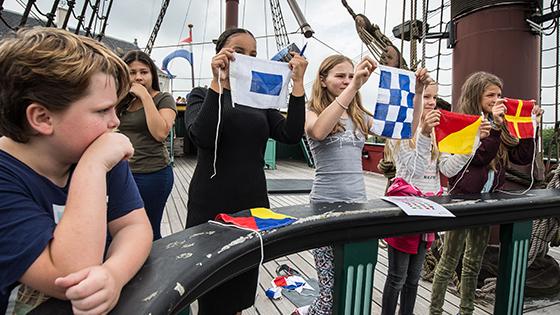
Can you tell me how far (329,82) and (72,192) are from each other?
4.29ft

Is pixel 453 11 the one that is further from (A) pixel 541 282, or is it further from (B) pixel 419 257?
(B) pixel 419 257

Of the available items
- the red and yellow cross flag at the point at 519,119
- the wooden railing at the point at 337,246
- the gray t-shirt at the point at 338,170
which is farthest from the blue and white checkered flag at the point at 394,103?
the red and yellow cross flag at the point at 519,119

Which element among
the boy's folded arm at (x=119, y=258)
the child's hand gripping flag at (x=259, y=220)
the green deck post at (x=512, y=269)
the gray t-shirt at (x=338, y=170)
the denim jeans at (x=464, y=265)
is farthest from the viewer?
the denim jeans at (x=464, y=265)

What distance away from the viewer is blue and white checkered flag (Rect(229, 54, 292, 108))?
1.36 m

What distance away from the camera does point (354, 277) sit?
964mm

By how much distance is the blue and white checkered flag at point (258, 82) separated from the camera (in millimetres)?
1364

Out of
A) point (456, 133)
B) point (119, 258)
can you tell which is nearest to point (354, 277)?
point (119, 258)

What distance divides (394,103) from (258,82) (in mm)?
692

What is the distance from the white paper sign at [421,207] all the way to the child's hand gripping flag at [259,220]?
0.38m

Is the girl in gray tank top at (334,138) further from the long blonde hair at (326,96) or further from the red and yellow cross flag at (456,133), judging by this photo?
the red and yellow cross flag at (456,133)

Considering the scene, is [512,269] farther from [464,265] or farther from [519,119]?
[519,119]

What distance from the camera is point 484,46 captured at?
9.38 ft

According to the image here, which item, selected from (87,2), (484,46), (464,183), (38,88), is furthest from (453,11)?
(87,2)

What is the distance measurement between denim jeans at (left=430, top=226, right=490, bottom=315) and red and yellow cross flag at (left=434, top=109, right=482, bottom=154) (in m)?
0.43
